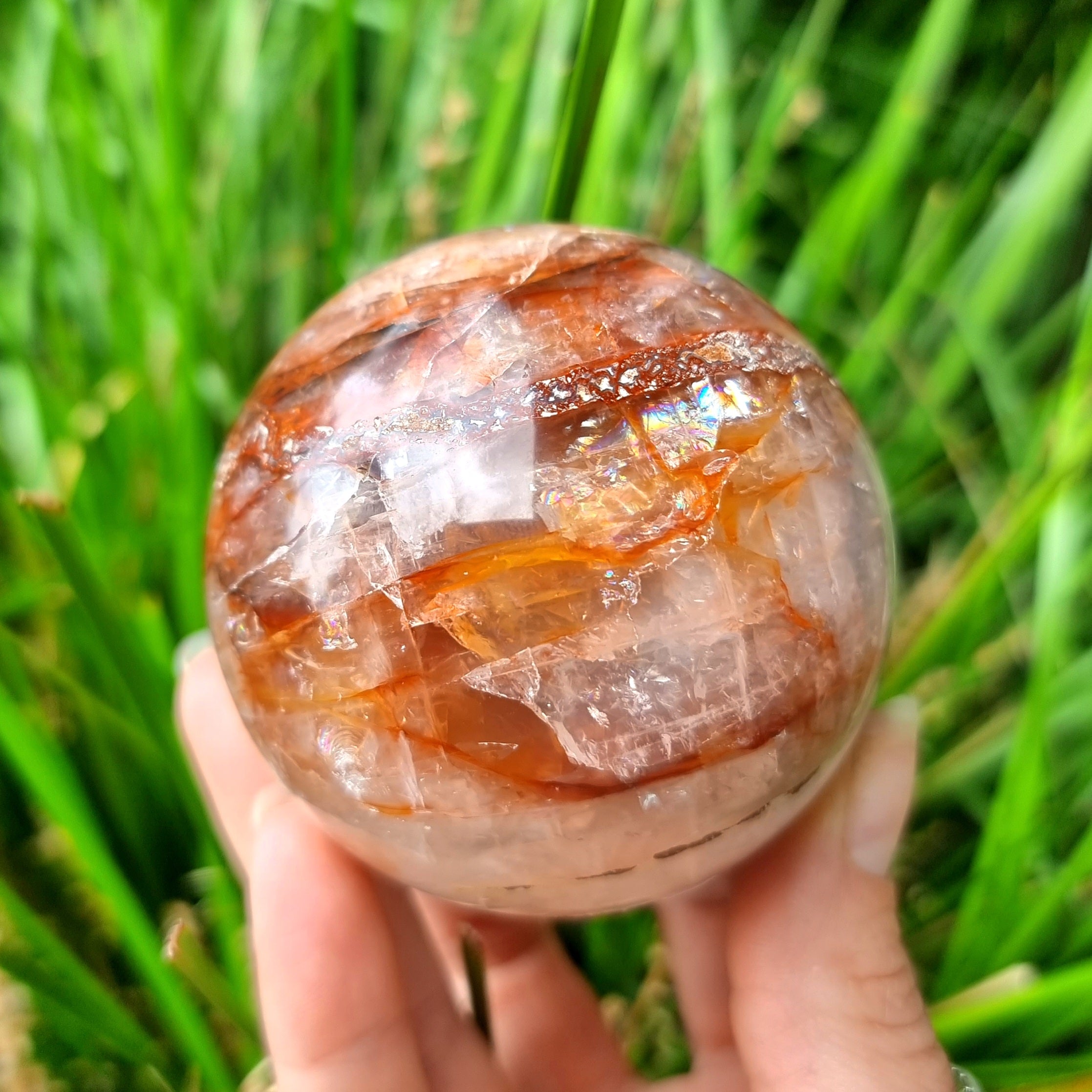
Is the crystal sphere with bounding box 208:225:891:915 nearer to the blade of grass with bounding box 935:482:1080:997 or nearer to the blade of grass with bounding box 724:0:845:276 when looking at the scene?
the blade of grass with bounding box 935:482:1080:997

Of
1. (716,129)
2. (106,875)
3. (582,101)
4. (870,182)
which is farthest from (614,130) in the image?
(106,875)

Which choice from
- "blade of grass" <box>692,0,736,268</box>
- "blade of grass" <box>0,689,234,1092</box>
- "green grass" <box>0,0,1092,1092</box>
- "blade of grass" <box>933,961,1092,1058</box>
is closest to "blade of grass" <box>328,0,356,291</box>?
"green grass" <box>0,0,1092,1092</box>

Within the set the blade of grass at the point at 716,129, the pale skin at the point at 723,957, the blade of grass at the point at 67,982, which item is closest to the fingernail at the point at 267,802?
the pale skin at the point at 723,957

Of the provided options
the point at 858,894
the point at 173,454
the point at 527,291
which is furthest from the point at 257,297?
the point at 858,894

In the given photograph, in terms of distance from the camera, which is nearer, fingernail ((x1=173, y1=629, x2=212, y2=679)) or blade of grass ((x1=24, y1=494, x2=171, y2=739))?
blade of grass ((x1=24, y1=494, x2=171, y2=739))

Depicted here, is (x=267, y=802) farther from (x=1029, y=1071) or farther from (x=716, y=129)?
(x=716, y=129)
